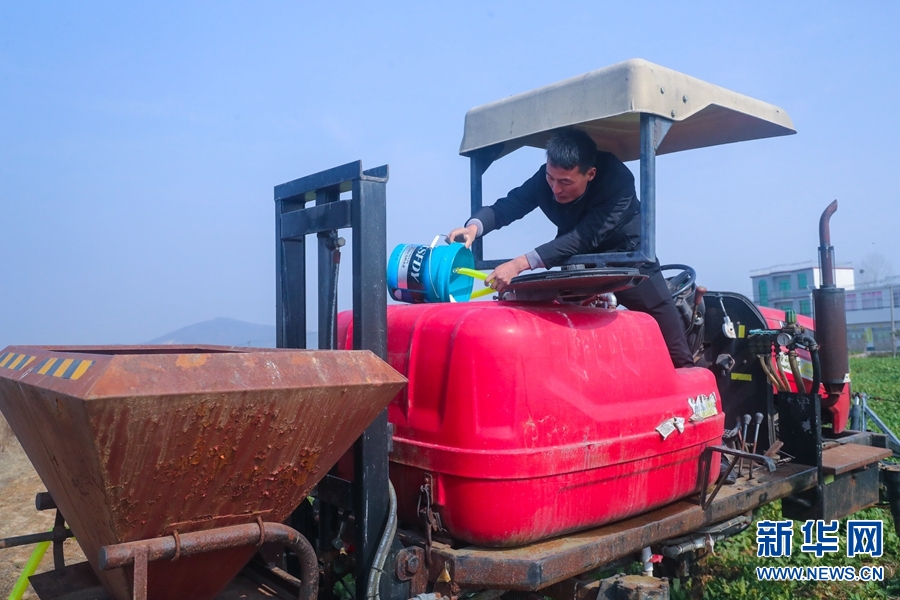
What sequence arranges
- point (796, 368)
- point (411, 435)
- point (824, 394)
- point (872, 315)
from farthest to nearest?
point (872, 315)
point (824, 394)
point (796, 368)
point (411, 435)

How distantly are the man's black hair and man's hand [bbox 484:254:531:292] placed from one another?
21.7 inches

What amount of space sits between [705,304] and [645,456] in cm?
206

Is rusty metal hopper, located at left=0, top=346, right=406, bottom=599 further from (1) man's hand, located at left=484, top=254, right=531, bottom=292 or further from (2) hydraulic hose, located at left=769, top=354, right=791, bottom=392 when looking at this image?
(2) hydraulic hose, located at left=769, top=354, right=791, bottom=392

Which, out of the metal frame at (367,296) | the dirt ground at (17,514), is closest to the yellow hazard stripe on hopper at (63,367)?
the metal frame at (367,296)

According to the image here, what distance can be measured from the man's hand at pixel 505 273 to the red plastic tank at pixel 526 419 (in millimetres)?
209

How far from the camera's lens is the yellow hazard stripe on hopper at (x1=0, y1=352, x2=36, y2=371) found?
223 centimetres

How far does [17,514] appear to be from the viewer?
6.00 m

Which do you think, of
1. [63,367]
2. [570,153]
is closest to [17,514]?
[63,367]

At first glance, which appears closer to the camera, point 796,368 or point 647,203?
point 647,203

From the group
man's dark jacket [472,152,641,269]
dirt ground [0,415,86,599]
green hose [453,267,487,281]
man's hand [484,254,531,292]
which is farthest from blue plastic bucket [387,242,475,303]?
dirt ground [0,415,86,599]

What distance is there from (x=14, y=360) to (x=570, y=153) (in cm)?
237

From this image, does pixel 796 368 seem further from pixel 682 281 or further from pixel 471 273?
pixel 471 273

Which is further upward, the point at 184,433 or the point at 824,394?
the point at 184,433

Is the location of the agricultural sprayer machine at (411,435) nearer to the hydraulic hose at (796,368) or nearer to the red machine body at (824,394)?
the hydraulic hose at (796,368)
